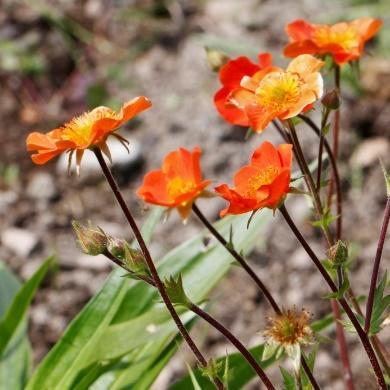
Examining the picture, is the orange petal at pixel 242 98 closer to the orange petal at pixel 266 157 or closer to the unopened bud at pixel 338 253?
the orange petal at pixel 266 157

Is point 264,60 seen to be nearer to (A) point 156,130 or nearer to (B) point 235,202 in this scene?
(B) point 235,202

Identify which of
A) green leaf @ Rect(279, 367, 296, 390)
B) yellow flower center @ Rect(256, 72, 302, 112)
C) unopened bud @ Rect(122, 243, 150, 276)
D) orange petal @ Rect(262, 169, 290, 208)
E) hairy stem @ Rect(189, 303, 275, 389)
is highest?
yellow flower center @ Rect(256, 72, 302, 112)

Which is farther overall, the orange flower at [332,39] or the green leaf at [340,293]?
the orange flower at [332,39]

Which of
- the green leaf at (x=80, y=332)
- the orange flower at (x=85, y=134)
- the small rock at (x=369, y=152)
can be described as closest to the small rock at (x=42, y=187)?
the small rock at (x=369, y=152)

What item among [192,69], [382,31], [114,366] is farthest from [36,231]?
[382,31]

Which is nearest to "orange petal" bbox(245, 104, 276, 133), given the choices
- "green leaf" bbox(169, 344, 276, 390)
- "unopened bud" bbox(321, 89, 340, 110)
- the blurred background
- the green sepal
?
→ "unopened bud" bbox(321, 89, 340, 110)

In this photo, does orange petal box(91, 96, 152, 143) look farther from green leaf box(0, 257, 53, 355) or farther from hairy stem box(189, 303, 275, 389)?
green leaf box(0, 257, 53, 355)

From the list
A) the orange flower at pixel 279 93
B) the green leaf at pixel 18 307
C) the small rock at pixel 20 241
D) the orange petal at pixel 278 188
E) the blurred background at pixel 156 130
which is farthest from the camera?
the small rock at pixel 20 241
